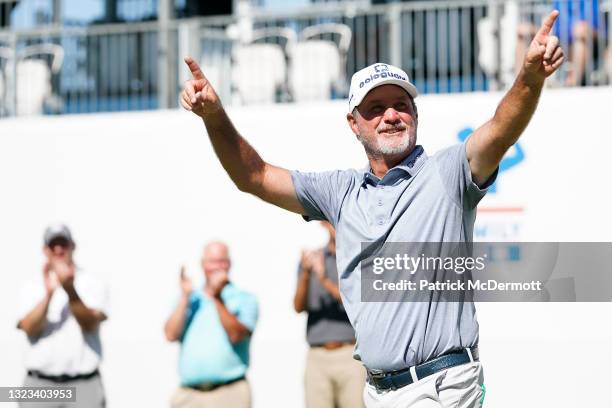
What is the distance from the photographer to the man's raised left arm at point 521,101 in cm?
416

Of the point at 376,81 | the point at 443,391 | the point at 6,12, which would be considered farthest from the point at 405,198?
the point at 6,12

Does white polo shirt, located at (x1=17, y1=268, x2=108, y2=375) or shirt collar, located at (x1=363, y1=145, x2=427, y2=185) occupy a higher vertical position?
shirt collar, located at (x1=363, y1=145, x2=427, y2=185)

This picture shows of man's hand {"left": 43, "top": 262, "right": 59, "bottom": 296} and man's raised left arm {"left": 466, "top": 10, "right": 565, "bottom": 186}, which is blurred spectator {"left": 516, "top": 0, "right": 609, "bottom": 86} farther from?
man's raised left arm {"left": 466, "top": 10, "right": 565, "bottom": 186}

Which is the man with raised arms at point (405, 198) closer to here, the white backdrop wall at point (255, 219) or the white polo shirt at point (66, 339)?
the white polo shirt at point (66, 339)

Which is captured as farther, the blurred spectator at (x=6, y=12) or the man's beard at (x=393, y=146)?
the blurred spectator at (x=6, y=12)

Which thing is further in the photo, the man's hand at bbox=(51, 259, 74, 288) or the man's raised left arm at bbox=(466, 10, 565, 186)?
the man's hand at bbox=(51, 259, 74, 288)

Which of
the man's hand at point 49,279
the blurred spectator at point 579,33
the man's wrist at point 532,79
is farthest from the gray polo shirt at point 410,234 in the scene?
the blurred spectator at point 579,33

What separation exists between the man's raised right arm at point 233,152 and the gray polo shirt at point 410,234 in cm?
35

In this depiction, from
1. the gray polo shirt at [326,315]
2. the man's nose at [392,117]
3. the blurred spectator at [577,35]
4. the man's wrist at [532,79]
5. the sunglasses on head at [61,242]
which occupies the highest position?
the blurred spectator at [577,35]

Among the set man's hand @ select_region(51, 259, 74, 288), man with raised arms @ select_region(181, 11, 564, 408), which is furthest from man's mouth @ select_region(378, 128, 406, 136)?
man's hand @ select_region(51, 259, 74, 288)

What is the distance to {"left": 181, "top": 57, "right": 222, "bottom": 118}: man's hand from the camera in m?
4.79

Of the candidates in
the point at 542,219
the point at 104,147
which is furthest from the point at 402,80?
the point at 104,147

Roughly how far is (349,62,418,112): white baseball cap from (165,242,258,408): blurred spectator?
4578mm

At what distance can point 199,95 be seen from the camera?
4.79 m
